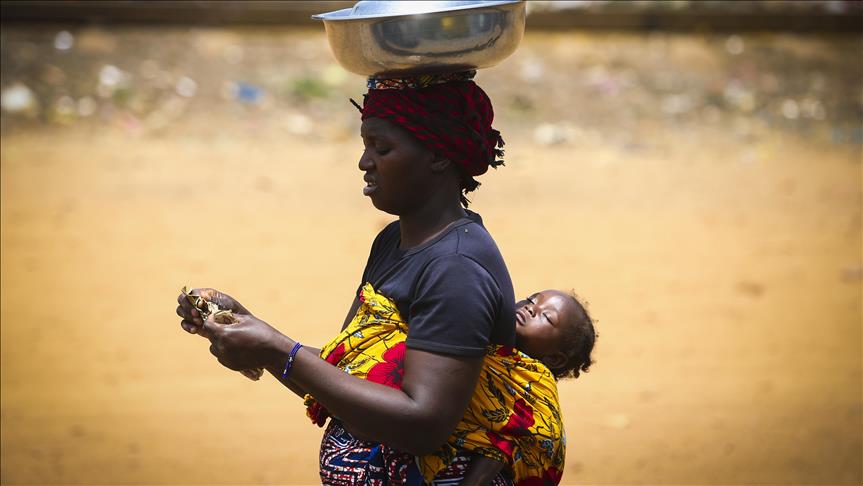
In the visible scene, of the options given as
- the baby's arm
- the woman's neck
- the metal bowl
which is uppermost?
the metal bowl

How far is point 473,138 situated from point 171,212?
252 inches

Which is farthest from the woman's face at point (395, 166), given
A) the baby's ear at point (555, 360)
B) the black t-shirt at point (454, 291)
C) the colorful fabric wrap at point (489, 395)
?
the baby's ear at point (555, 360)

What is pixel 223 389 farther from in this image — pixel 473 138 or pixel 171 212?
pixel 473 138

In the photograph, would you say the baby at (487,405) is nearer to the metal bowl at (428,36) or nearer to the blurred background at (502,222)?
the metal bowl at (428,36)

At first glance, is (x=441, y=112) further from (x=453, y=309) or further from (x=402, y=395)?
(x=402, y=395)

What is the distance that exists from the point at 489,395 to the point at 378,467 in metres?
0.28

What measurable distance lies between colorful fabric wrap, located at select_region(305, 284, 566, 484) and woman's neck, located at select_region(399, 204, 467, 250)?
145mm

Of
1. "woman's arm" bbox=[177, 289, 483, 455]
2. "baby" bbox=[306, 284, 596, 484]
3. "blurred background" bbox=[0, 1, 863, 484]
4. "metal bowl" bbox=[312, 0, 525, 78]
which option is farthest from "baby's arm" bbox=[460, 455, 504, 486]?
"blurred background" bbox=[0, 1, 863, 484]

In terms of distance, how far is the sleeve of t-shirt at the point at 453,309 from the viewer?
196 centimetres

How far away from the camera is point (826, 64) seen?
1227 cm

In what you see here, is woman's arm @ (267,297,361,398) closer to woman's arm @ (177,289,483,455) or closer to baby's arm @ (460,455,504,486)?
woman's arm @ (177,289,483,455)

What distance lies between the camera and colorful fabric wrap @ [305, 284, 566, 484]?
2.11 meters

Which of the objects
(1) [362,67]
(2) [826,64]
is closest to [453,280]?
(1) [362,67]

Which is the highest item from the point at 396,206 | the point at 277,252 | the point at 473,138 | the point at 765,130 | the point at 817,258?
the point at 765,130
